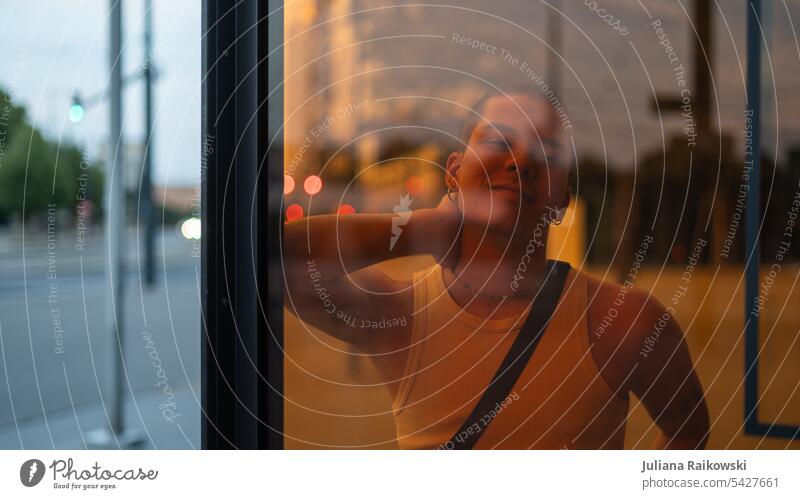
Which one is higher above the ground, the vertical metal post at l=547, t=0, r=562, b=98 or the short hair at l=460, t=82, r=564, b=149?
the vertical metal post at l=547, t=0, r=562, b=98

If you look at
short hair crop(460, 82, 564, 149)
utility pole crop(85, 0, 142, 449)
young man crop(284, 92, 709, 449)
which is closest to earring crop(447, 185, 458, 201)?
young man crop(284, 92, 709, 449)

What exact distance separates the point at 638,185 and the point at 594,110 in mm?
177

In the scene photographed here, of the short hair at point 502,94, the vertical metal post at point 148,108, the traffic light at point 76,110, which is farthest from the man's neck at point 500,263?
the traffic light at point 76,110

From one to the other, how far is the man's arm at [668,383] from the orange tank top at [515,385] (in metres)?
0.07

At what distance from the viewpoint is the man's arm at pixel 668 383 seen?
4.89 ft

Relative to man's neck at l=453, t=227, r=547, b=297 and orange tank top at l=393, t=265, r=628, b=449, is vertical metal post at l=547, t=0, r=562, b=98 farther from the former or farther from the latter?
orange tank top at l=393, t=265, r=628, b=449

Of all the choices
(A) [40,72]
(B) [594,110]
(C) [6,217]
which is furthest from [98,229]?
(B) [594,110]

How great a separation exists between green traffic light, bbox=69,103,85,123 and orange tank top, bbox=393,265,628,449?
2.69 feet

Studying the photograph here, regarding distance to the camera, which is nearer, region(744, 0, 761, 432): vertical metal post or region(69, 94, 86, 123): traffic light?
region(744, 0, 761, 432): vertical metal post

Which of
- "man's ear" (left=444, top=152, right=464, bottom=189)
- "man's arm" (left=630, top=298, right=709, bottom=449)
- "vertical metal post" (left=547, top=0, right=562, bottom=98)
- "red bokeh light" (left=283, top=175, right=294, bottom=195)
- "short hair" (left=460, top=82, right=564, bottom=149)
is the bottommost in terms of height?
"man's arm" (left=630, top=298, right=709, bottom=449)

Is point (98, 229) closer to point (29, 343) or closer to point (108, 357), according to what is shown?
point (29, 343)

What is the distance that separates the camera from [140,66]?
1.56 m

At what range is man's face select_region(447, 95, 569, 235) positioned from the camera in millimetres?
1484
